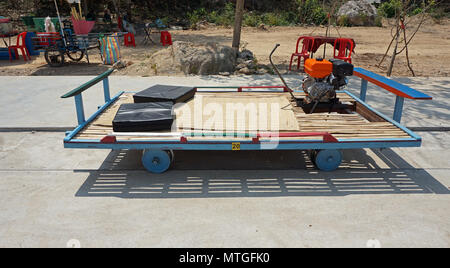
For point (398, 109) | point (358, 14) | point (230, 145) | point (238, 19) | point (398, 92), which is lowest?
point (230, 145)

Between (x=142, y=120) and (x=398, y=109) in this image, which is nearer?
(x=142, y=120)

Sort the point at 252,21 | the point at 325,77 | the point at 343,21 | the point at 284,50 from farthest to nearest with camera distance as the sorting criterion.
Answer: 1. the point at 343,21
2. the point at 252,21
3. the point at 284,50
4. the point at 325,77

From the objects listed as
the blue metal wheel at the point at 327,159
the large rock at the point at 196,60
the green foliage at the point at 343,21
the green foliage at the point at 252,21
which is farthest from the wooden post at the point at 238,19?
the green foliage at the point at 343,21

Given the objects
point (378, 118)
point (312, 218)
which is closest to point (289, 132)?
point (312, 218)

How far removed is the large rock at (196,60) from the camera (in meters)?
10.1

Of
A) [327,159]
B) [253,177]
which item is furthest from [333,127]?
[253,177]

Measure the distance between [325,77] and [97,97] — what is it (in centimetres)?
493

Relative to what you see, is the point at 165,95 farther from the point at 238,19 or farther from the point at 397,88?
the point at 238,19

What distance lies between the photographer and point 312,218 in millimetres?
3531

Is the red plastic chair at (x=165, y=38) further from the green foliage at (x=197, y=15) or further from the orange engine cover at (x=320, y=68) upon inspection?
the orange engine cover at (x=320, y=68)

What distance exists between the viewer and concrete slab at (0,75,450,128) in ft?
20.5

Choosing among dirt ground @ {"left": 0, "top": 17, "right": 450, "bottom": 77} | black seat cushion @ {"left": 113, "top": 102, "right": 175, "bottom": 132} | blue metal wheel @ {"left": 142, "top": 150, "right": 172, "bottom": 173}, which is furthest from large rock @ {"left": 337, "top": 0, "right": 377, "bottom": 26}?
blue metal wheel @ {"left": 142, "top": 150, "right": 172, "bottom": 173}

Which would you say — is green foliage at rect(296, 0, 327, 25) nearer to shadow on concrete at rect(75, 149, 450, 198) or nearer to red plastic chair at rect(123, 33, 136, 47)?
red plastic chair at rect(123, 33, 136, 47)

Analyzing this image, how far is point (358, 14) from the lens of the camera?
943 inches
